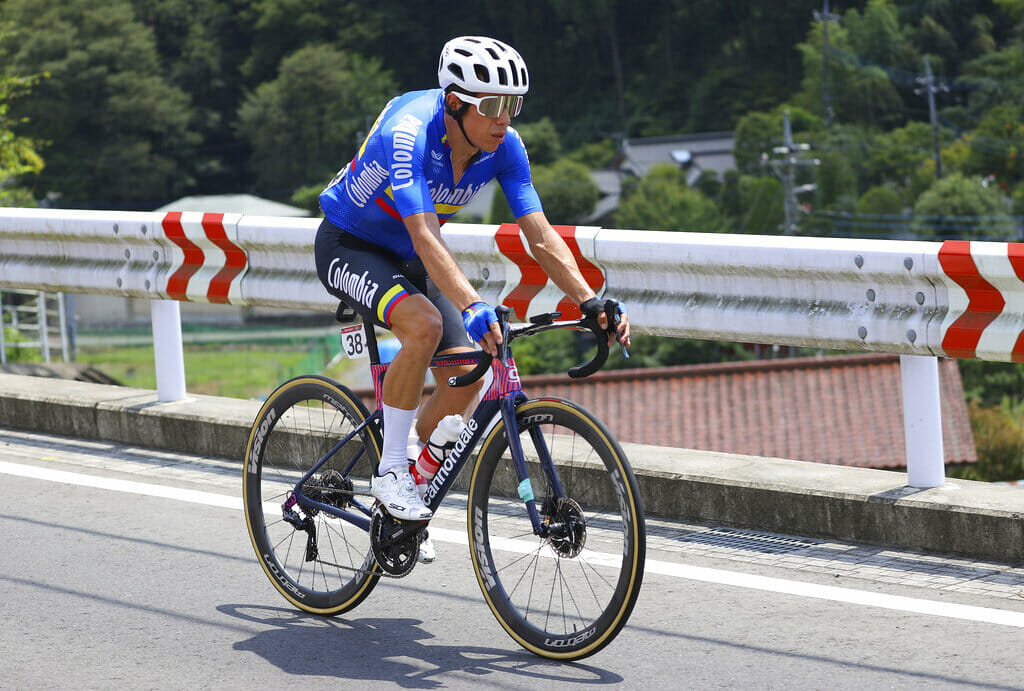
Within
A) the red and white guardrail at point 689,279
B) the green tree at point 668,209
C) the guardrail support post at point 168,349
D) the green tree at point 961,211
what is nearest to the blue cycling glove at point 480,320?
the red and white guardrail at point 689,279

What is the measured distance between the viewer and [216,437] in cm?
732

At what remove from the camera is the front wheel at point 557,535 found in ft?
13.8

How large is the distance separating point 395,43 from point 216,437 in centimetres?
12634

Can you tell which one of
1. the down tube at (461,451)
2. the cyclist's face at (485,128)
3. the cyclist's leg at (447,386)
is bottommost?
the down tube at (461,451)

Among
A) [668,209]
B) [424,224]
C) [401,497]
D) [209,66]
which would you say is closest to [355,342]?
[401,497]

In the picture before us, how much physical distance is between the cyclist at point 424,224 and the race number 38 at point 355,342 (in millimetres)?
149

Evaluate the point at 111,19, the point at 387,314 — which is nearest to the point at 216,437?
the point at 387,314

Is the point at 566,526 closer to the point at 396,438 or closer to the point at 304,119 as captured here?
the point at 396,438

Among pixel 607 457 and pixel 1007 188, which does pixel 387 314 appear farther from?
pixel 1007 188

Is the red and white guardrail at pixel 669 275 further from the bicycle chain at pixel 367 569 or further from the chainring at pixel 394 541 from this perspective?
the chainring at pixel 394 541

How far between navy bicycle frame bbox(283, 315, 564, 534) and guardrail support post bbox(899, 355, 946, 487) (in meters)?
1.81

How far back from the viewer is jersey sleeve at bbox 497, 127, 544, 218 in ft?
15.1

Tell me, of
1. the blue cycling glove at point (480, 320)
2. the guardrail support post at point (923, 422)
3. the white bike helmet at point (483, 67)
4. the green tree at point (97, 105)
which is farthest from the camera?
the green tree at point (97, 105)

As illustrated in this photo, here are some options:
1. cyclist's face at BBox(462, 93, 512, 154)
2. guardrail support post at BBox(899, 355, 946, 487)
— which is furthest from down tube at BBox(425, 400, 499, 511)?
guardrail support post at BBox(899, 355, 946, 487)
